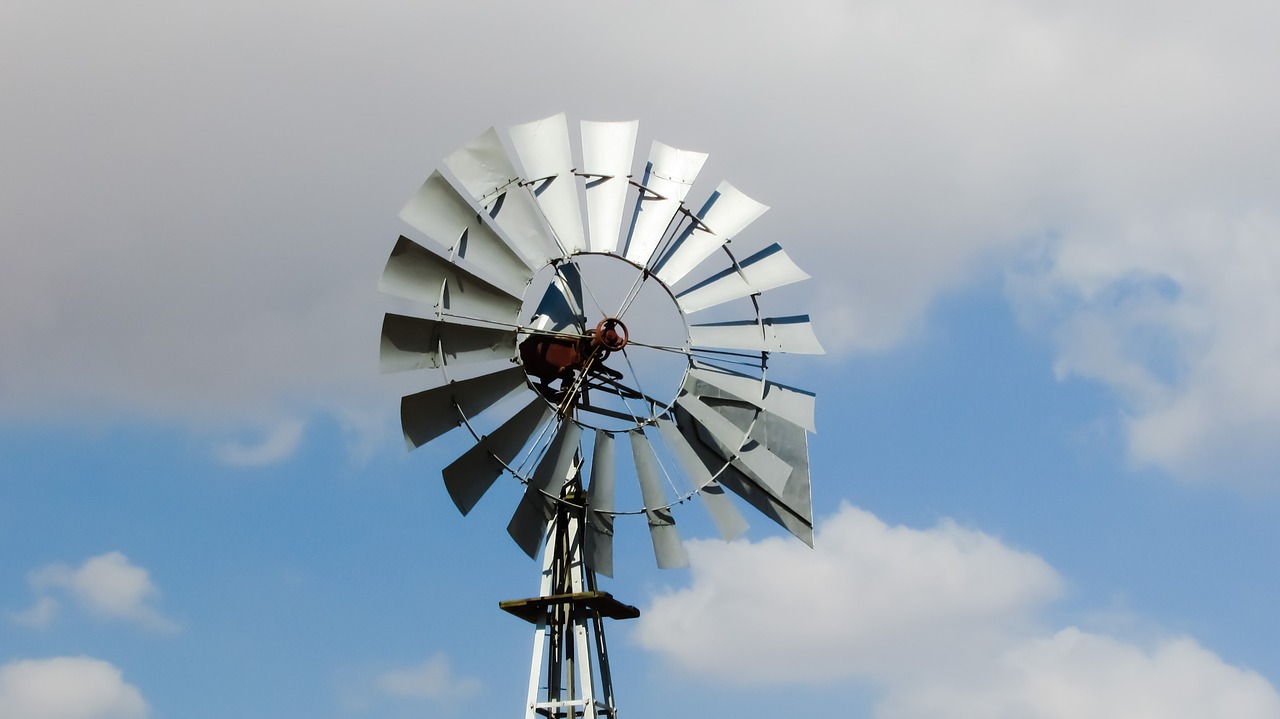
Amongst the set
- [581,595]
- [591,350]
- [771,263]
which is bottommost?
[581,595]

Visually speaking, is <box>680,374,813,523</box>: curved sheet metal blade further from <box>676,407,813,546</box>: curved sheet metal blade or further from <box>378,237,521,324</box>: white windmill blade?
<box>378,237,521,324</box>: white windmill blade

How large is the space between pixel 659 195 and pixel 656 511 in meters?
3.35

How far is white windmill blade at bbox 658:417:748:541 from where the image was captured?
15195mm

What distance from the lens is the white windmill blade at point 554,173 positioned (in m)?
15.0

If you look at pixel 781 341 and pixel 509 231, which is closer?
pixel 509 231

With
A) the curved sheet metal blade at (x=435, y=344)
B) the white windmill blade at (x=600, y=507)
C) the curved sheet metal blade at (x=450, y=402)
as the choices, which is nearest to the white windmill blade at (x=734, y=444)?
the white windmill blade at (x=600, y=507)

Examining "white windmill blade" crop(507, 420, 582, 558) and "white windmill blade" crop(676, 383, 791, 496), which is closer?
"white windmill blade" crop(507, 420, 582, 558)

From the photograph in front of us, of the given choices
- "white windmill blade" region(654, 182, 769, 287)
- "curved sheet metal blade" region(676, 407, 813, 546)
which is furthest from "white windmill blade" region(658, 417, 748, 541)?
"white windmill blade" region(654, 182, 769, 287)

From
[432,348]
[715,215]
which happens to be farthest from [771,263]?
[432,348]

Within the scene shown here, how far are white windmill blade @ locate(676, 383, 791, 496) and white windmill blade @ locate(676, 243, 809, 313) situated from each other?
39.4 inches

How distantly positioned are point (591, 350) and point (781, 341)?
211cm

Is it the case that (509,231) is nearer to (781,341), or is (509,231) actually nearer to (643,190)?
(643,190)

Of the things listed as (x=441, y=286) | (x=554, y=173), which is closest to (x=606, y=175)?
(x=554, y=173)

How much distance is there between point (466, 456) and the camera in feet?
47.2
